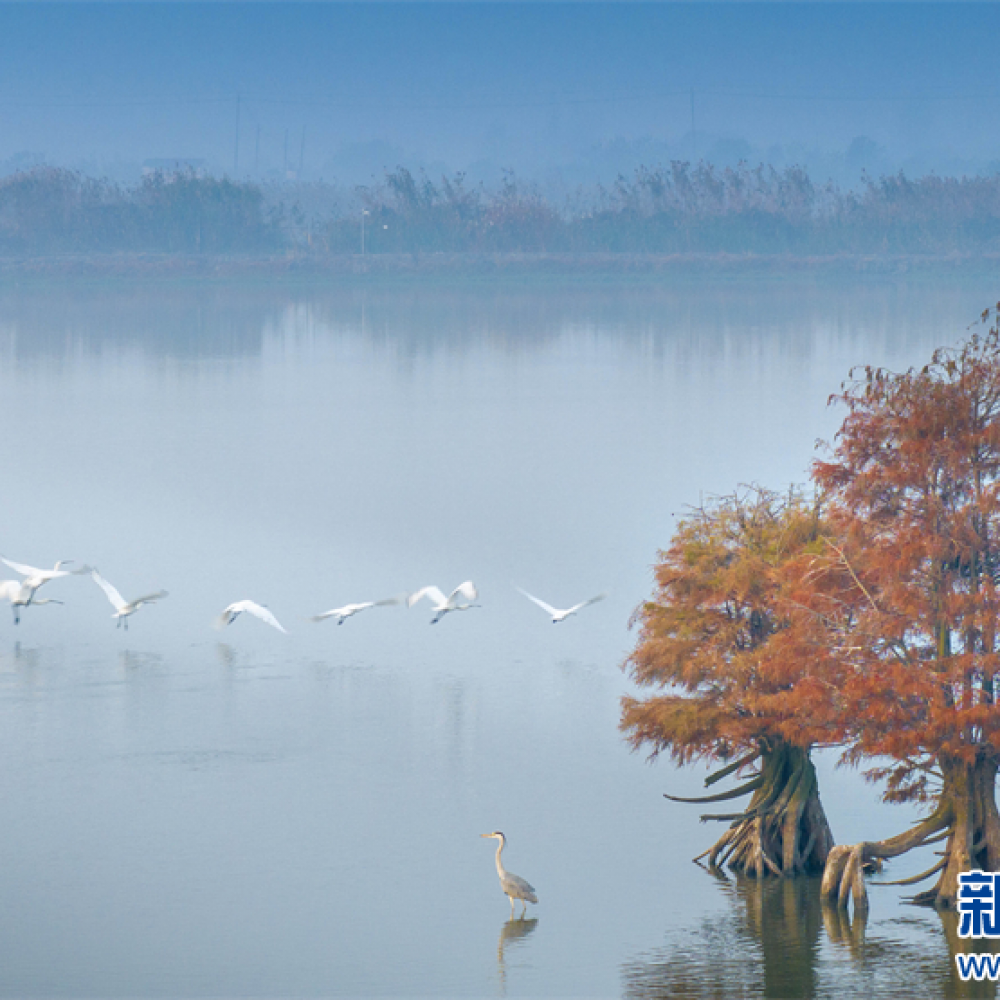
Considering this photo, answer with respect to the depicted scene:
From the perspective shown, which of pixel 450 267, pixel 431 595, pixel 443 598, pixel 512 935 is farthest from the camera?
pixel 450 267

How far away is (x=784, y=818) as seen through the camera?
1747 centimetres

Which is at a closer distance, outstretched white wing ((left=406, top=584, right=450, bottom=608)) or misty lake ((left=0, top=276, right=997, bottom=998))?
misty lake ((left=0, top=276, right=997, bottom=998))

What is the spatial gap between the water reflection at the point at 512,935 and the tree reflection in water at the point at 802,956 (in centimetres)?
106

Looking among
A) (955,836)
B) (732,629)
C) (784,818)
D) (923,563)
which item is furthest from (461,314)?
(955,836)

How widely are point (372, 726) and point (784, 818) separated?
7.70 meters

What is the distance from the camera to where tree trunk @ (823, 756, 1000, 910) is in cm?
1599

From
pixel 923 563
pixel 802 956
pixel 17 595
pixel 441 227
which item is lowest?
pixel 802 956

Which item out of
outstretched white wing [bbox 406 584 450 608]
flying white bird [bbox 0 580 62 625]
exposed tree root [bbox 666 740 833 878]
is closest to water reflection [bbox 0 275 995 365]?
flying white bird [bbox 0 580 62 625]

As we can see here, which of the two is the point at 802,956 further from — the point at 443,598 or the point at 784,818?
the point at 443,598

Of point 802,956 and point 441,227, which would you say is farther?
point 441,227

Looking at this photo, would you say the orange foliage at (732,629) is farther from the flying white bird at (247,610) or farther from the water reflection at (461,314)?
the water reflection at (461,314)

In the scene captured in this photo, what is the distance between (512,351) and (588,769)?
5804 cm

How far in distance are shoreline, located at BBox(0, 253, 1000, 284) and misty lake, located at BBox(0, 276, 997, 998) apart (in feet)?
183

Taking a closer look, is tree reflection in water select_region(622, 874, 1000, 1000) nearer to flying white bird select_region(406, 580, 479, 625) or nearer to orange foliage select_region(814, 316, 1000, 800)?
orange foliage select_region(814, 316, 1000, 800)
